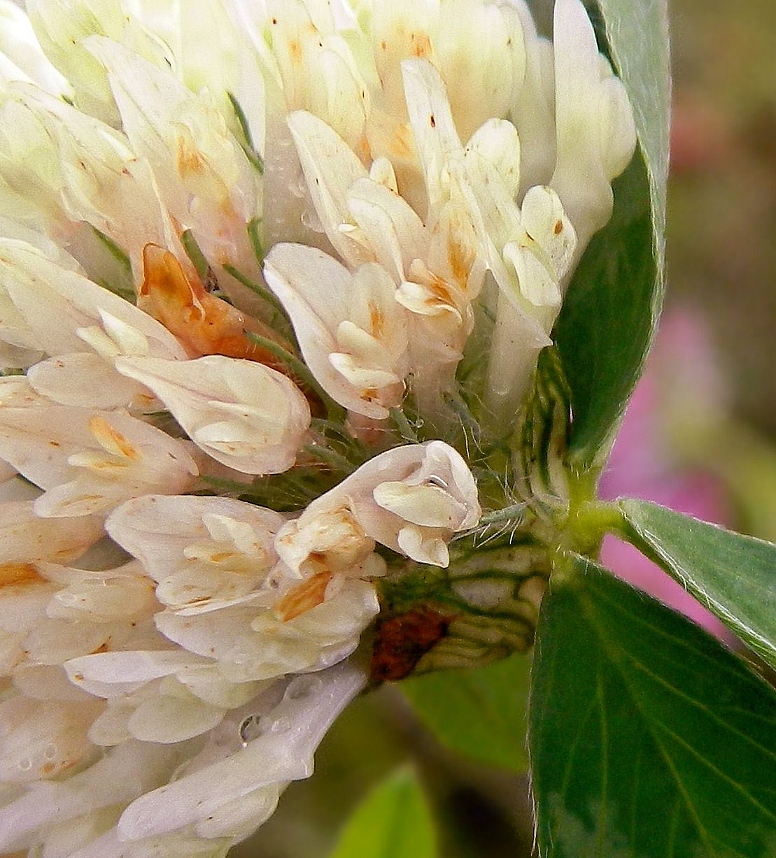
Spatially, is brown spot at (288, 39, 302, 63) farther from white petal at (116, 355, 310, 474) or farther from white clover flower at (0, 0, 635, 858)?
white petal at (116, 355, 310, 474)

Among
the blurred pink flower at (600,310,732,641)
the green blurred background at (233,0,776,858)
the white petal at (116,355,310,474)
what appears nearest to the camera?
the white petal at (116,355,310,474)

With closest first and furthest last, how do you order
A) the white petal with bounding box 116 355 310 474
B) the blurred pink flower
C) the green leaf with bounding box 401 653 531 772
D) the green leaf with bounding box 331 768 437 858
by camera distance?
the white petal with bounding box 116 355 310 474 < the green leaf with bounding box 401 653 531 772 < the green leaf with bounding box 331 768 437 858 < the blurred pink flower

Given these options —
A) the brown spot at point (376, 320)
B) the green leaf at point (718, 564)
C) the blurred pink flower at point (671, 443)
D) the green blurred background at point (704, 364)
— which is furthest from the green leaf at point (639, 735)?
the green blurred background at point (704, 364)

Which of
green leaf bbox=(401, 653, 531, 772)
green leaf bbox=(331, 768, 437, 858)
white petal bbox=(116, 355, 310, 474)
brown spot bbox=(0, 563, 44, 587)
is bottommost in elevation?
green leaf bbox=(331, 768, 437, 858)

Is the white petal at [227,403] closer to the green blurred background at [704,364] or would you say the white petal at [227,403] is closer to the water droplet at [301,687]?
the water droplet at [301,687]

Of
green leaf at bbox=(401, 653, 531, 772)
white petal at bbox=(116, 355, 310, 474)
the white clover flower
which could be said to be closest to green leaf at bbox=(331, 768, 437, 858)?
green leaf at bbox=(401, 653, 531, 772)

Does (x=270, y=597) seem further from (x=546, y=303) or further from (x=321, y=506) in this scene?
(x=546, y=303)
